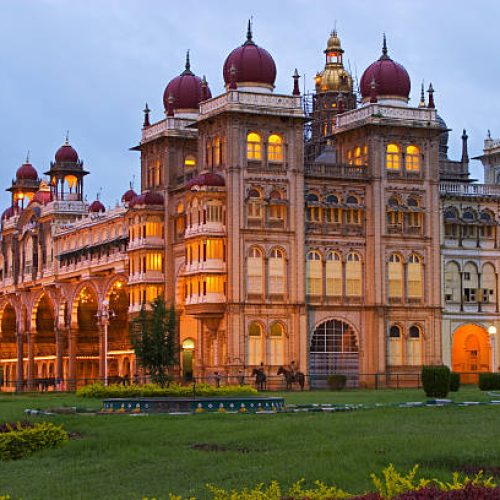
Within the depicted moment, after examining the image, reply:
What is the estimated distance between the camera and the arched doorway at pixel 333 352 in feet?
A: 275

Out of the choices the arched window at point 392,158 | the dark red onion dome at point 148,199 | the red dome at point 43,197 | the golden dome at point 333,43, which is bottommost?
the dark red onion dome at point 148,199

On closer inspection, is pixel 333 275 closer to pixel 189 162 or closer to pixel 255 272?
pixel 255 272

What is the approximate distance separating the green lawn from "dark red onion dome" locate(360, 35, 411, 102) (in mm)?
49974

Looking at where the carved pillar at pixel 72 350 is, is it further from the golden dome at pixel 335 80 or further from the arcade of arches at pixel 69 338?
the golden dome at pixel 335 80

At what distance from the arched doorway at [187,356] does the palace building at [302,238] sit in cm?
10

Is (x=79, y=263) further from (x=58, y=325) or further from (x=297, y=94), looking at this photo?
(x=297, y=94)

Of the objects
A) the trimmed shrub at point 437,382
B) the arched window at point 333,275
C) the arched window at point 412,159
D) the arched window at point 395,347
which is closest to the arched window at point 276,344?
the arched window at point 333,275

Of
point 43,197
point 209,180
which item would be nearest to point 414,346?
point 209,180

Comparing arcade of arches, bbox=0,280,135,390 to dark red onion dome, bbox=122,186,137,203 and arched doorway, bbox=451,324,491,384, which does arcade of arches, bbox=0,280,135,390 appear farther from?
arched doorway, bbox=451,324,491,384

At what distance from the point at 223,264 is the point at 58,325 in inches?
1169

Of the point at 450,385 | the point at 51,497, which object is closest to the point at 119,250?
the point at 450,385

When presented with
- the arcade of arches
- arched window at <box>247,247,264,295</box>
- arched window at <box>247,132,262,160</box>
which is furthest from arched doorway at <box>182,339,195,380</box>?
arched window at <box>247,132,262,160</box>

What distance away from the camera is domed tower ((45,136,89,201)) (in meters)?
113

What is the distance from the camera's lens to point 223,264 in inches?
3174
